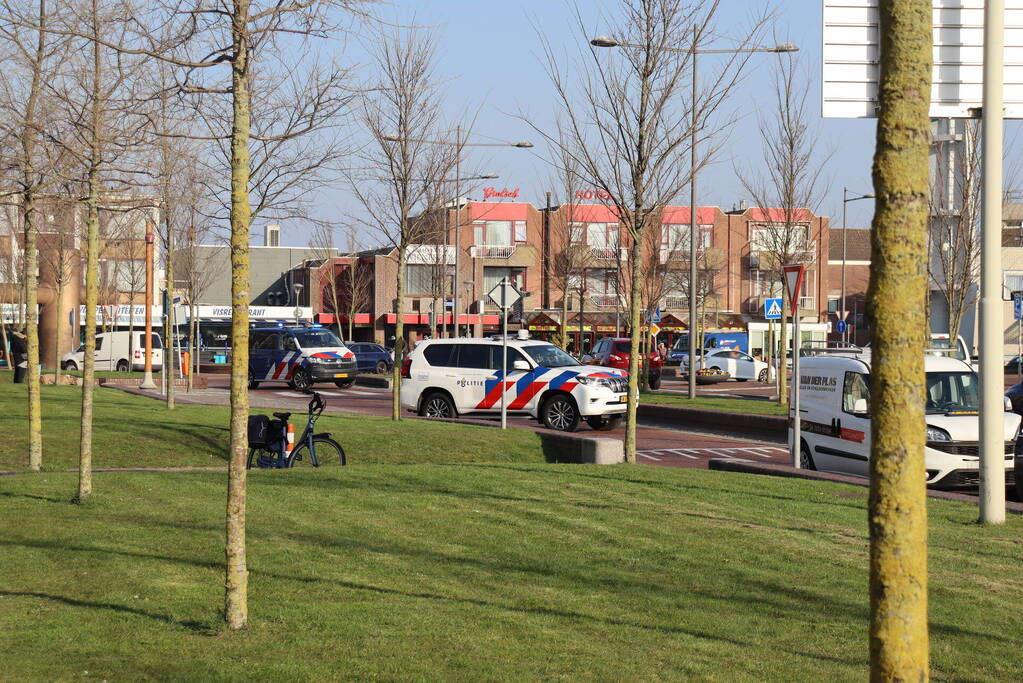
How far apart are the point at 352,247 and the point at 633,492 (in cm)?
6289

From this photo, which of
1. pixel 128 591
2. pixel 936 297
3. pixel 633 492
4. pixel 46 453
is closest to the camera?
pixel 128 591

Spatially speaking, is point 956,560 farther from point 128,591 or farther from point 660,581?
point 128,591

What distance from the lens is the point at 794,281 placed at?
15.4 meters

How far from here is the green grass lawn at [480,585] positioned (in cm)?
560

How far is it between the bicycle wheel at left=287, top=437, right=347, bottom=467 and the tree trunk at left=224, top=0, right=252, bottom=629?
26.9 feet

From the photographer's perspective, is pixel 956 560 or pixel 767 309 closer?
pixel 956 560

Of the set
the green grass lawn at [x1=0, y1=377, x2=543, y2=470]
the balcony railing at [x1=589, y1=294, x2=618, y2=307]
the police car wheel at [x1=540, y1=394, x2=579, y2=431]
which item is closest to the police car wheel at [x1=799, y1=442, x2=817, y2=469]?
the green grass lawn at [x1=0, y1=377, x2=543, y2=470]

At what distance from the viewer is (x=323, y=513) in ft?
33.0

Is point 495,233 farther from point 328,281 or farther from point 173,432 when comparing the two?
point 173,432

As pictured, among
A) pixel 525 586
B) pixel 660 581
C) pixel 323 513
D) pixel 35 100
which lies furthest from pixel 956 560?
pixel 35 100

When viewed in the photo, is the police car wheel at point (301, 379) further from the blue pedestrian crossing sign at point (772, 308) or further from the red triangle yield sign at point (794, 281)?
the red triangle yield sign at point (794, 281)

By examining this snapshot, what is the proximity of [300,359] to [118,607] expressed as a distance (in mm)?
32353

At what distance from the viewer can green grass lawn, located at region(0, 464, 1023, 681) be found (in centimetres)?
560

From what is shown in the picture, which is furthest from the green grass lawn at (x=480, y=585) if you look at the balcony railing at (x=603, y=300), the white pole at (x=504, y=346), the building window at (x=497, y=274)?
the building window at (x=497, y=274)
